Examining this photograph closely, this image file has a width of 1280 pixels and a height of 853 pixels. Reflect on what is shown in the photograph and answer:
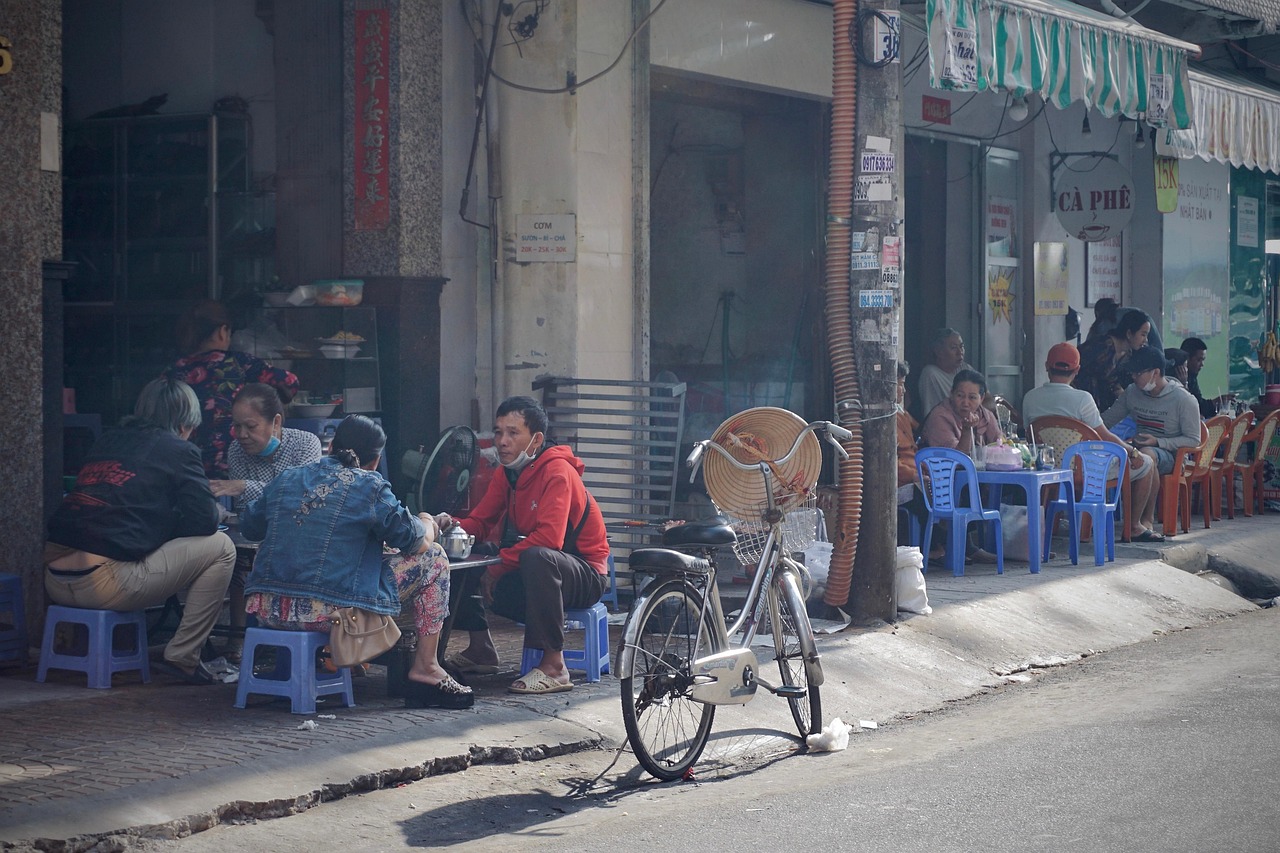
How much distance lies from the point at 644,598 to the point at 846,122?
352cm

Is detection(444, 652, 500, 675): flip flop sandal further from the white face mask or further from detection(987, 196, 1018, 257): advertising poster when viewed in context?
detection(987, 196, 1018, 257): advertising poster

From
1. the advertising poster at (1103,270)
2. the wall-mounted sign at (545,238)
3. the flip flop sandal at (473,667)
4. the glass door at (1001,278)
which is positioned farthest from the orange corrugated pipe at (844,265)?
the advertising poster at (1103,270)

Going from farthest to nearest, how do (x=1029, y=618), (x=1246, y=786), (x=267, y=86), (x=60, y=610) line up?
(x=267, y=86) → (x=1029, y=618) → (x=60, y=610) → (x=1246, y=786)

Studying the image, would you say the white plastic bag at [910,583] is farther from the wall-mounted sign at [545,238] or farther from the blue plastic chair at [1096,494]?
the wall-mounted sign at [545,238]

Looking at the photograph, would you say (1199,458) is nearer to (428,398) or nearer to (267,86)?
(428,398)

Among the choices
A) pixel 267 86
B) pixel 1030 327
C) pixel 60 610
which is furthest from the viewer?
pixel 1030 327

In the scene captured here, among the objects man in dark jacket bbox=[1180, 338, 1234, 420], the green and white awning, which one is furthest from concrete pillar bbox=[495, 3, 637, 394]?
man in dark jacket bbox=[1180, 338, 1234, 420]

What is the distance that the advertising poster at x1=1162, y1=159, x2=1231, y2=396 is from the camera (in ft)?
55.2

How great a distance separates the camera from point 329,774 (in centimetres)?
535

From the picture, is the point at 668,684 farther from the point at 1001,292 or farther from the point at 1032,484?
the point at 1001,292

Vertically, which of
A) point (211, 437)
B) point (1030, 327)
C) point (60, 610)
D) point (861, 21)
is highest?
point (861, 21)

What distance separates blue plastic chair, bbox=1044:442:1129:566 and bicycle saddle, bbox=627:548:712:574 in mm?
5611

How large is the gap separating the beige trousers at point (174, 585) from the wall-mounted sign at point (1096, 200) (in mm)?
9990

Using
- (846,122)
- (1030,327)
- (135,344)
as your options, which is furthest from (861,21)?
(1030,327)
